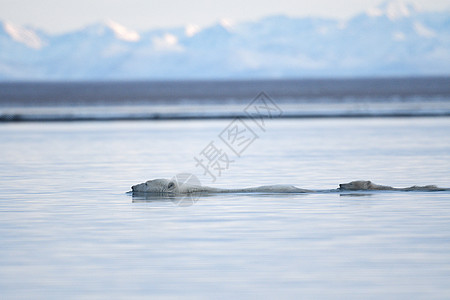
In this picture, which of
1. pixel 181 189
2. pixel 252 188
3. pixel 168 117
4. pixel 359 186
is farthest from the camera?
pixel 168 117

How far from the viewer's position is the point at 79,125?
48125 millimetres

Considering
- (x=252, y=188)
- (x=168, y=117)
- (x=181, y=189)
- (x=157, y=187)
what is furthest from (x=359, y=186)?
(x=168, y=117)

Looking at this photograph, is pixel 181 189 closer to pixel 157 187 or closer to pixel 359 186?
pixel 157 187

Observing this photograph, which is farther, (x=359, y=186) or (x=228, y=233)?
(x=359, y=186)

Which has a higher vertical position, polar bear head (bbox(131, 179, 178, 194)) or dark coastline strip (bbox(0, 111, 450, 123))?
dark coastline strip (bbox(0, 111, 450, 123))

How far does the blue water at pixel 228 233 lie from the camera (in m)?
9.45

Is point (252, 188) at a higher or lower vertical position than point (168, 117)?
lower

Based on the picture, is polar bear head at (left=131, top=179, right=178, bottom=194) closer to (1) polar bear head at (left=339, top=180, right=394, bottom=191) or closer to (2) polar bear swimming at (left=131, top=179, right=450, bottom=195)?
(2) polar bear swimming at (left=131, top=179, right=450, bottom=195)

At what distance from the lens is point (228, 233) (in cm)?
1235

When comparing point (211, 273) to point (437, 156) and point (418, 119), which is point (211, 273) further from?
point (418, 119)

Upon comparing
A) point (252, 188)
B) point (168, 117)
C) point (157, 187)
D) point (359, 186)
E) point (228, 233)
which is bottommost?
point (228, 233)

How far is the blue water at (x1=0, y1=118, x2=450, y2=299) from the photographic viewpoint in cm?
945

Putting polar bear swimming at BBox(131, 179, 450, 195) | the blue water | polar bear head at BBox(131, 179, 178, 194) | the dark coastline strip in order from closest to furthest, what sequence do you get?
the blue water
polar bear swimming at BBox(131, 179, 450, 195)
polar bear head at BBox(131, 179, 178, 194)
the dark coastline strip

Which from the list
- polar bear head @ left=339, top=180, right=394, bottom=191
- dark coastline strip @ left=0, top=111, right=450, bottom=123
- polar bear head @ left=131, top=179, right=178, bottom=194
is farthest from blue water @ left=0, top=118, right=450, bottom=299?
dark coastline strip @ left=0, top=111, right=450, bottom=123
